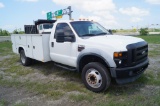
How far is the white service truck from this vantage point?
14.5ft

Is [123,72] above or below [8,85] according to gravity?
above

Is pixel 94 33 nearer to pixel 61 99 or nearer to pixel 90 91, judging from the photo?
pixel 90 91

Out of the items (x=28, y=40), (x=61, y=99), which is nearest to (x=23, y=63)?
(x=28, y=40)

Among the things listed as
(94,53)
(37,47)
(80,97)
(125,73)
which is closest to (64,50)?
(94,53)

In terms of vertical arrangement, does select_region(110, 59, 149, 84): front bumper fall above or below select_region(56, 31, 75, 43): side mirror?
below

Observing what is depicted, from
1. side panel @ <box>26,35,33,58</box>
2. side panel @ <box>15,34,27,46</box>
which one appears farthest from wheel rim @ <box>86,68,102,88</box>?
side panel @ <box>15,34,27,46</box>

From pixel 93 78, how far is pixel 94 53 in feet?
2.25

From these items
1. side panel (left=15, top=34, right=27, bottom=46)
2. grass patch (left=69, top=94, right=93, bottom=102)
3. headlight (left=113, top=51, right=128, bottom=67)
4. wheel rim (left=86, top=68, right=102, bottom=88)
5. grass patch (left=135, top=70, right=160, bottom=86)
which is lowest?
grass patch (left=69, top=94, right=93, bottom=102)

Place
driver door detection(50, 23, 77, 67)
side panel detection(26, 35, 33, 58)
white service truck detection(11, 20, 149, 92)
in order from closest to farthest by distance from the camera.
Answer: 1. white service truck detection(11, 20, 149, 92)
2. driver door detection(50, 23, 77, 67)
3. side panel detection(26, 35, 33, 58)

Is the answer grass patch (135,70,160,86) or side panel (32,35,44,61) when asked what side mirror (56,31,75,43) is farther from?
grass patch (135,70,160,86)

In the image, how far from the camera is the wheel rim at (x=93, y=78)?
473cm

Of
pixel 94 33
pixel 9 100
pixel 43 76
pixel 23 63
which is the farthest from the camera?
pixel 23 63

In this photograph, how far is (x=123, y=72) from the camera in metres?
4.39

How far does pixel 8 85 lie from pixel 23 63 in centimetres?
261
